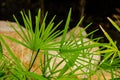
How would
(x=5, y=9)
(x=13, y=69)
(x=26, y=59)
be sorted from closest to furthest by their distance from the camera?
(x=13, y=69)
(x=26, y=59)
(x=5, y=9)

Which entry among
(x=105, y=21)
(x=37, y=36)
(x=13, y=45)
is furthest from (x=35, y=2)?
(x=37, y=36)

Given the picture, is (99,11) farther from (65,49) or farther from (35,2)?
(65,49)

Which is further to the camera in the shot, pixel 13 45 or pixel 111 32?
pixel 111 32

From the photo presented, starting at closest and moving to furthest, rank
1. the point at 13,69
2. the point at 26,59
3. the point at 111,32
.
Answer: the point at 13,69, the point at 26,59, the point at 111,32

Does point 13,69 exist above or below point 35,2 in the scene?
below

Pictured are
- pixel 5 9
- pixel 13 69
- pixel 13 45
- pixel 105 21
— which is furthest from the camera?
pixel 5 9

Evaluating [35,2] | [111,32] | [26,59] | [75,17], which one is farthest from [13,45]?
[35,2]

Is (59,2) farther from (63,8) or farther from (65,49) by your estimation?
(65,49)

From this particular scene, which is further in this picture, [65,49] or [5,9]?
[5,9]

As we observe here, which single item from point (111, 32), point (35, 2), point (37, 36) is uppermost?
point (35, 2)
